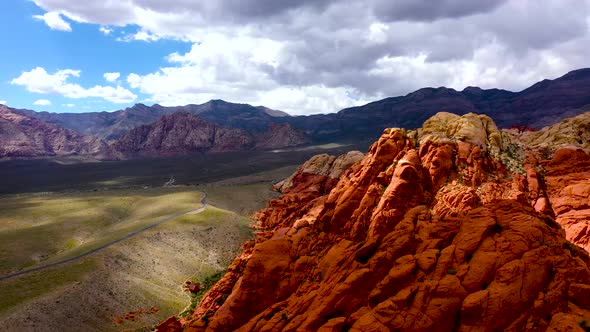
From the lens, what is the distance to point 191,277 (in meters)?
56.1

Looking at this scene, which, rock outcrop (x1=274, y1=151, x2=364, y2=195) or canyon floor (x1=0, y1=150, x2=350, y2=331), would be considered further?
rock outcrop (x1=274, y1=151, x2=364, y2=195)

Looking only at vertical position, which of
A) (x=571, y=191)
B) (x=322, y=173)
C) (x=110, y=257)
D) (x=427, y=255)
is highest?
(x=571, y=191)

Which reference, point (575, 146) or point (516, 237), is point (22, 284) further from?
point (575, 146)

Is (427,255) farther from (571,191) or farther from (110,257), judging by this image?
(110,257)

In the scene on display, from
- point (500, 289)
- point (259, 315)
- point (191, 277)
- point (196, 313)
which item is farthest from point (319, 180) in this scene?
point (500, 289)

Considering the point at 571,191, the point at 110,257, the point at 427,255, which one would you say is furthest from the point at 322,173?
the point at 427,255

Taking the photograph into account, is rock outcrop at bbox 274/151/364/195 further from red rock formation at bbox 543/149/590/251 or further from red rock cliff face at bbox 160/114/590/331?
red rock formation at bbox 543/149/590/251

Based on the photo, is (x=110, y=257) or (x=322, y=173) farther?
(x=322, y=173)

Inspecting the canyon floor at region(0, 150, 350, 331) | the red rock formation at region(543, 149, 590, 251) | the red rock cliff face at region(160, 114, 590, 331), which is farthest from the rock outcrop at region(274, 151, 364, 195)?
the red rock formation at region(543, 149, 590, 251)

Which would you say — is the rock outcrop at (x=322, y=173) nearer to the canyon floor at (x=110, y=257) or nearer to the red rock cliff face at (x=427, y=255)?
the canyon floor at (x=110, y=257)

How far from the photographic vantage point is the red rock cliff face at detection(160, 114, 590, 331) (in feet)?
69.8

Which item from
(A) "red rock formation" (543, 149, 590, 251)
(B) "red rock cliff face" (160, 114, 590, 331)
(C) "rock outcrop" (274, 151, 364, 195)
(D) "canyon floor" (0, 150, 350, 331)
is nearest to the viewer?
(B) "red rock cliff face" (160, 114, 590, 331)

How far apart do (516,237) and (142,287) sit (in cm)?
4321

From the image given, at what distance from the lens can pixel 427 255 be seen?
24.4 meters
